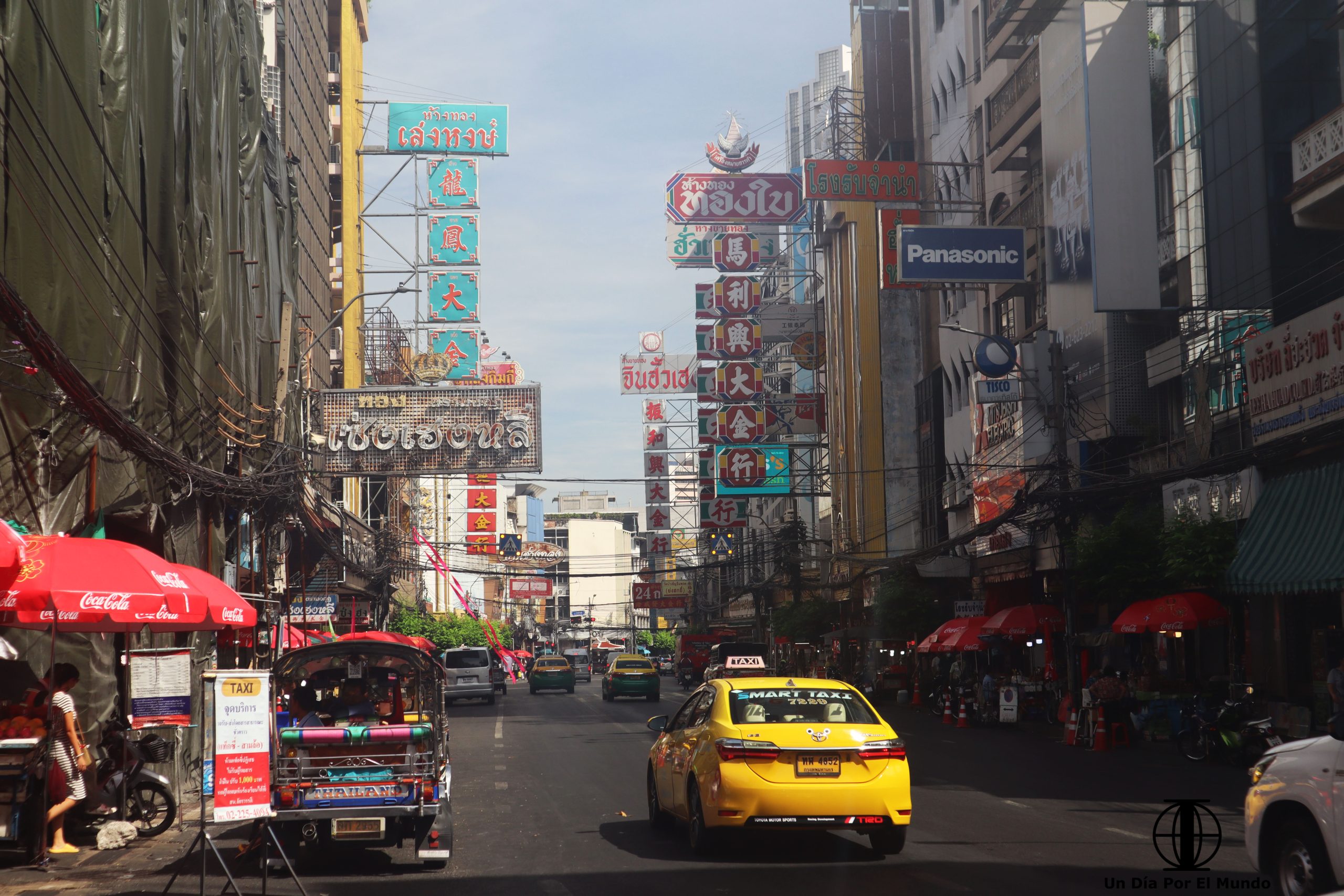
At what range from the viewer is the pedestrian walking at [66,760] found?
12820 millimetres

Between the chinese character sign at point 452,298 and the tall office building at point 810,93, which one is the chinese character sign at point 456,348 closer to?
the chinese character sign at point 452,298

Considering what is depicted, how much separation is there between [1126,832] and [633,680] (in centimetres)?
3565

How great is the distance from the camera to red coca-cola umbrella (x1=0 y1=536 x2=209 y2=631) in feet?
39.3

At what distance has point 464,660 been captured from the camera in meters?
45.9

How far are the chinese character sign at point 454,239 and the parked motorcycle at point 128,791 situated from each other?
50.5 metres

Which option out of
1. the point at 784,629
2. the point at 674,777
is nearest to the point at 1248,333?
the point at 674,777

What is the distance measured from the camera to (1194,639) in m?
30.5

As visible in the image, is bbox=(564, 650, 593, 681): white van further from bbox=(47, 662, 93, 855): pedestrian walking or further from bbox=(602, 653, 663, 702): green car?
bbox=(47, 662, 93, 855): pedestrian walking

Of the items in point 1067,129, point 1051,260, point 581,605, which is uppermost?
point 1067,129

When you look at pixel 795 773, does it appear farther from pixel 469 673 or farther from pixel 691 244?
pixel 691 244

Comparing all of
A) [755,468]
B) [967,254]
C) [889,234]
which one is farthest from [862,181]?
[755,468]

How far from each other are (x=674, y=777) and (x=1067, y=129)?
26.8 meters

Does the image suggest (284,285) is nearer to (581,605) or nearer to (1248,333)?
(1248,333)

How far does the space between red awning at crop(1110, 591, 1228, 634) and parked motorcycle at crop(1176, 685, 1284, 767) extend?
6.46 feet
